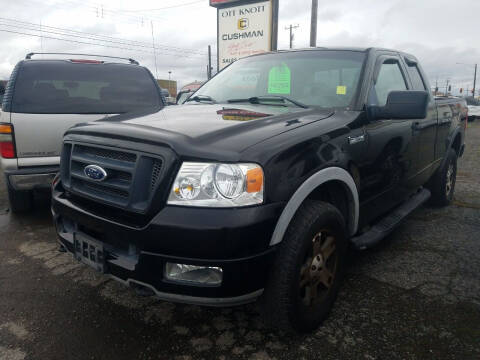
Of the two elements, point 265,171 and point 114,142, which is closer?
point 265,171

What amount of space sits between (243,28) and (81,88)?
940cm

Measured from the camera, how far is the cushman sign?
12.3 metres

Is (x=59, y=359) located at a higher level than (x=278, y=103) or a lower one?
lower

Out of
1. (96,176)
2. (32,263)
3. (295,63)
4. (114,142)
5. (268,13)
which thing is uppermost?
(268,13)

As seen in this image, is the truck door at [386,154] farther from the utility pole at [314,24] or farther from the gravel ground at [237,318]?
the utility pole at [314,24]

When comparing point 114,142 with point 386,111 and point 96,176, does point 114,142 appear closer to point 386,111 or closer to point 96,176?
point 96,176

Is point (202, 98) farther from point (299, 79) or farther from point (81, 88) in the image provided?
point (81, 88)

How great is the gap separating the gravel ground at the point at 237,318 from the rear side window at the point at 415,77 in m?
1.63

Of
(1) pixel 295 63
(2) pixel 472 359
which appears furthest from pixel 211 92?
(2) pixel 472 359

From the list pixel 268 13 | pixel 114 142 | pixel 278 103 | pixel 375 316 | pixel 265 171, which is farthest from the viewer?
pixel 268 13

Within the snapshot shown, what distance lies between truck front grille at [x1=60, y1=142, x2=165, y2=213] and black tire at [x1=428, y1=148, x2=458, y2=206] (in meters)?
3.83

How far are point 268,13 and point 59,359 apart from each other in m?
12.0

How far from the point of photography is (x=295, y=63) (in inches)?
124

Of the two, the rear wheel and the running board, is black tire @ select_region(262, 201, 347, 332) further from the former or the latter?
the rear wheel
